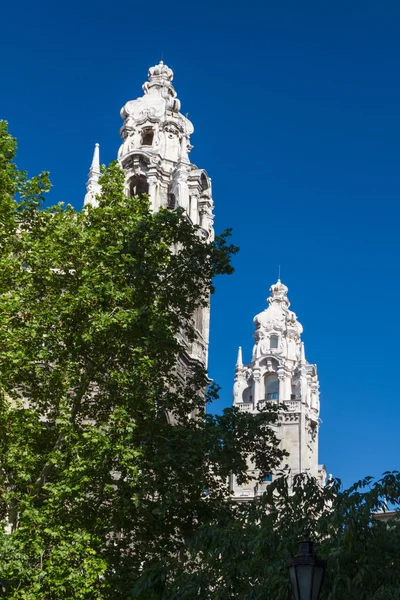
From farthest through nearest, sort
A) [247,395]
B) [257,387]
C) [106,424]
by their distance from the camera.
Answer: [247,395], [257,387], [106,424]

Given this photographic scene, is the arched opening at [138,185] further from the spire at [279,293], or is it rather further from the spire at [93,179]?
the spire at [279,293]

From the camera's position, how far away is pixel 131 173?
146ft

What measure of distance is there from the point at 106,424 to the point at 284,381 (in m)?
52.9

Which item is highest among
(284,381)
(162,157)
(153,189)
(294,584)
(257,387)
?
(162,157)

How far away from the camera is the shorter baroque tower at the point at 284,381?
69.8 metres

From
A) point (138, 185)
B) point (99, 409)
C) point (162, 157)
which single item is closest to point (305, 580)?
point (99, 409)

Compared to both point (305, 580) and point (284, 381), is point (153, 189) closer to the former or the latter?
point (305, 580)

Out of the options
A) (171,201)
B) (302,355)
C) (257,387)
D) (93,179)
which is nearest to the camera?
(93,179)

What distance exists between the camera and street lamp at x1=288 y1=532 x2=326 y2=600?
9.80 m

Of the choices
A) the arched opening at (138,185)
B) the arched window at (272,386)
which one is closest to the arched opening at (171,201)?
the arched opening at (138,185)

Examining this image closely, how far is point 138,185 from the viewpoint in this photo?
148ft

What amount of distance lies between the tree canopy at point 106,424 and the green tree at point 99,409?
5cm

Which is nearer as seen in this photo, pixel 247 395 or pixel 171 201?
pixel 171 201

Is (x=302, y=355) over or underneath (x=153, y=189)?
over
